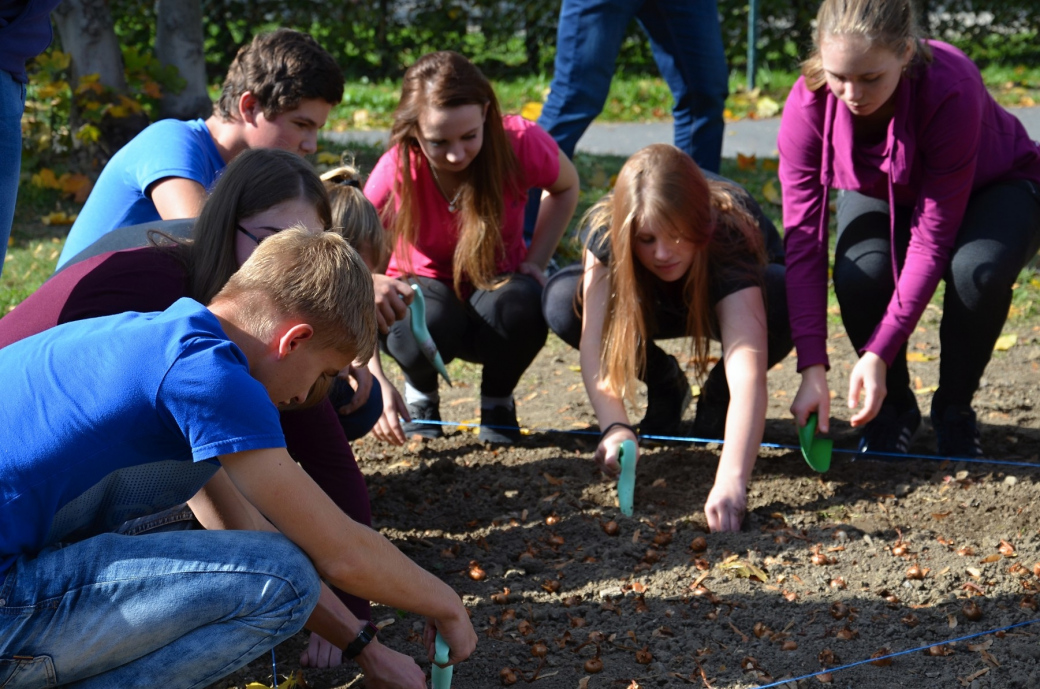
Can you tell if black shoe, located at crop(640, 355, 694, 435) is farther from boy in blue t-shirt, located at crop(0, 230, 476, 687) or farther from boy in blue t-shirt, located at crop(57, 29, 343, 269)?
boy in blue t-shirt, located at crop(0, 230, 476, 687)

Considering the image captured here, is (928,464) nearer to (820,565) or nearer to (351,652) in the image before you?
(820,565)

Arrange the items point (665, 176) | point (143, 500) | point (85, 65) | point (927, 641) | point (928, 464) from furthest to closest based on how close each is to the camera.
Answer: point (85, 65), point (928, 464), point (665, 176), point (927, 641), point (143, 500)

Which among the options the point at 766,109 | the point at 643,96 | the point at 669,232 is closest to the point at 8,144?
the point at 669,232

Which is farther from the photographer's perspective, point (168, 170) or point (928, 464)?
point (928, 464)

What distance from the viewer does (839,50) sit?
104 inches

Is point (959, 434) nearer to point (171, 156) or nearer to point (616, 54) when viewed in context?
point (616, 54)

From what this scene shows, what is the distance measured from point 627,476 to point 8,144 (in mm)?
1691

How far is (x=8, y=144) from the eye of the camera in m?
2.25

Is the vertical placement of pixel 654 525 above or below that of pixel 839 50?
below

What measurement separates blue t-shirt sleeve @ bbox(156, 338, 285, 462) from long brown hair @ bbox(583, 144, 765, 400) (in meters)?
1.48

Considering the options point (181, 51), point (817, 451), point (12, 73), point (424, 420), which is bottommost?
point (424, 420)

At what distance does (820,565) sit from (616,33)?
2.58m

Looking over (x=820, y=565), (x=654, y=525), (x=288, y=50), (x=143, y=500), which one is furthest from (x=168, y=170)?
(x=820, y=565)

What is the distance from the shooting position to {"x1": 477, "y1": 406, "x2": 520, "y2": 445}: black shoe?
353 cm
